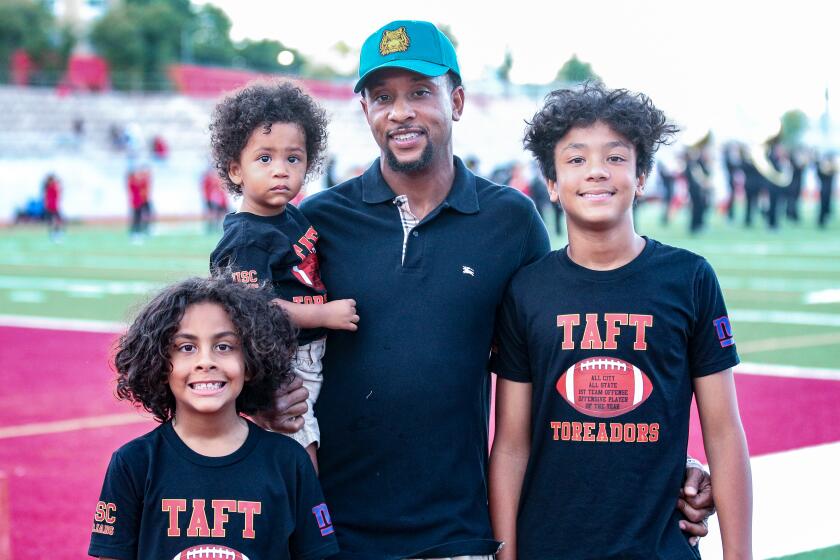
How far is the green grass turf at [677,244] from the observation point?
11391mm

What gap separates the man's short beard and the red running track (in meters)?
2.73

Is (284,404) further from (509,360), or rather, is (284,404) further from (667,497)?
(667,497)

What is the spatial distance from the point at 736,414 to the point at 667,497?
285mm

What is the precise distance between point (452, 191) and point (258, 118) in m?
0.69

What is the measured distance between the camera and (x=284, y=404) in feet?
10.3

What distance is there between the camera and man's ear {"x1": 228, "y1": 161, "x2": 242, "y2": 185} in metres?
3.66

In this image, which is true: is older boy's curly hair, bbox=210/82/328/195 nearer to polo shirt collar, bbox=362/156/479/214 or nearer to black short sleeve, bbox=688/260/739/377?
polo shirt collar, bbox=362/156/479/214

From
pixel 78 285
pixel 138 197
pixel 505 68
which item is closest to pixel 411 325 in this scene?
pixel 78 285

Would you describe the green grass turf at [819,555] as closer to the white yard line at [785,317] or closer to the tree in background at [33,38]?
the white yard line at [785,317]

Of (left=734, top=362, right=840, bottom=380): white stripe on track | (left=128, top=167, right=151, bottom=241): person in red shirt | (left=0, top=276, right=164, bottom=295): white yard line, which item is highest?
(left=128, top=167, right=151, bottom=241): person in red shirt

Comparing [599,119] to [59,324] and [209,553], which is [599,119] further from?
[59,324]

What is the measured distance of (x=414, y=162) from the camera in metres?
3.31

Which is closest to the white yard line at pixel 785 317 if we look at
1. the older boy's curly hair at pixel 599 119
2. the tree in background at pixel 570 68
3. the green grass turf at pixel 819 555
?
the green grass turf at pixel 819 555

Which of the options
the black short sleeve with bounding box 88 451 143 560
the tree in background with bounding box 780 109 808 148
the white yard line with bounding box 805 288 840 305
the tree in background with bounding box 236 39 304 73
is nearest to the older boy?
the black short sleeve with bounding box 88 451 143 560
